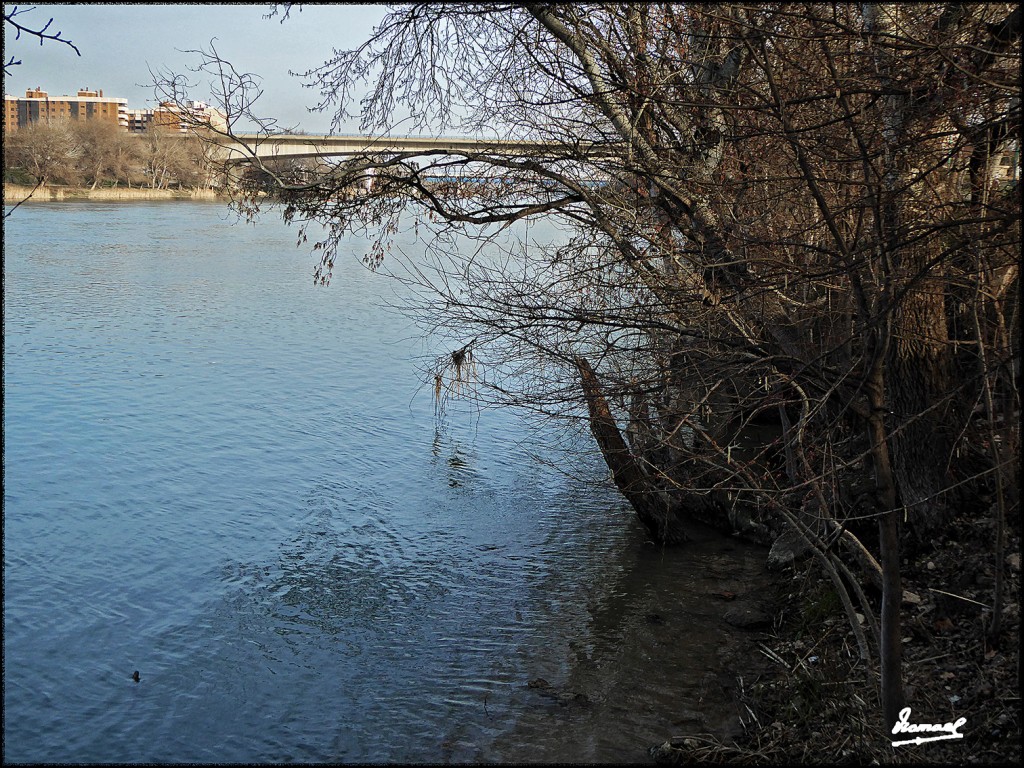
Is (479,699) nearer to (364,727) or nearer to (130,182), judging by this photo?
(364,727)

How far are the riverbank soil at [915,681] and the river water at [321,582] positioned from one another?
0.47 m

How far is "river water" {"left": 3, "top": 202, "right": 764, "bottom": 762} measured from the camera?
23.7ft

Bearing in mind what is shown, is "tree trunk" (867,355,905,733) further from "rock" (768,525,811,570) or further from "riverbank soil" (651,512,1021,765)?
"rock" (768,525,811,570)

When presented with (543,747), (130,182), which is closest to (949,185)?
(543,747)

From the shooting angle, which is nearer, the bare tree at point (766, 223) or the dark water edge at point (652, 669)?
the bare tree at point (766, 223)

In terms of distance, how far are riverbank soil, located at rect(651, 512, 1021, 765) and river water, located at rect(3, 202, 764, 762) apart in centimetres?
47

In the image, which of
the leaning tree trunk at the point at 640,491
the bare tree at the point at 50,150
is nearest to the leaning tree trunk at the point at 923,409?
the leaning tree trunk at the point at 640,491

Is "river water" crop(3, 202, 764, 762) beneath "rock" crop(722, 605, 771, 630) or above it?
beneath

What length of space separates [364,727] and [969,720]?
14.2ft

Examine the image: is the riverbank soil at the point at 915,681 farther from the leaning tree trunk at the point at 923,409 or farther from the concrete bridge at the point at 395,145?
the concrete bridge at the point at 395,145

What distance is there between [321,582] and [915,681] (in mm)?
6189

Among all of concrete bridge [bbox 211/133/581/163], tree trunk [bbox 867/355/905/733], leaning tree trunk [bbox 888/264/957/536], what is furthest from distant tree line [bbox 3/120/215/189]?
tree trunk [bbox 867/355/905/733]

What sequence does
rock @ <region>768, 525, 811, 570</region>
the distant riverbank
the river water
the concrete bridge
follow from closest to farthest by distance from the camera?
the river water, the concrete bridge, rock @ <region>768, 525, 811, 570</region>, the distant riverbank

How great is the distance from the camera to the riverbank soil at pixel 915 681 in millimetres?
5184
